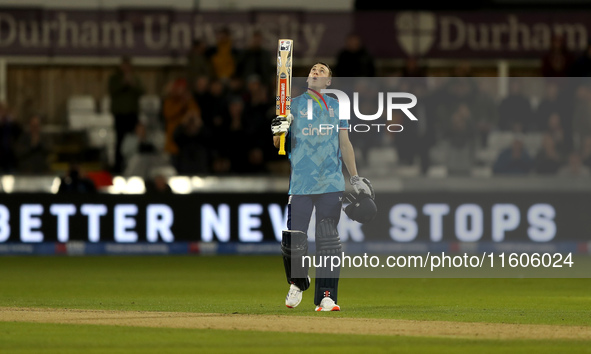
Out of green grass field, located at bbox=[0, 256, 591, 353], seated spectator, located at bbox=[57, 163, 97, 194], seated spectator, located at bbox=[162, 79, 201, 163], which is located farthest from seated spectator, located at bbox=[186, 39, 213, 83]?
green grass field, located at bbox=[0, 256, 591, 353]

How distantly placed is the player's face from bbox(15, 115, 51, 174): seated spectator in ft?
33.4

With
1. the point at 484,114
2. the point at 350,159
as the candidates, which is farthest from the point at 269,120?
the point at 350,159

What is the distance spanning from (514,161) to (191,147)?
521cm

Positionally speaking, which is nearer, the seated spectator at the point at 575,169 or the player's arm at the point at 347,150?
the player's arm at the point at 347,150

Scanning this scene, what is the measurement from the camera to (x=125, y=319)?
32.8ft

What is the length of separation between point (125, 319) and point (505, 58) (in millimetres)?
13299

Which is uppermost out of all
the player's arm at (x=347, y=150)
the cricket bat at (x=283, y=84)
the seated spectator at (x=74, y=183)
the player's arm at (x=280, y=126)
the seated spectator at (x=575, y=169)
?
the cricket bat at (x=283, y=84)

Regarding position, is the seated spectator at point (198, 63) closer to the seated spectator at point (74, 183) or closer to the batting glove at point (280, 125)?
the seated spectator at point (74, 183)

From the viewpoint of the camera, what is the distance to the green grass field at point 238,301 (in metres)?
8.48

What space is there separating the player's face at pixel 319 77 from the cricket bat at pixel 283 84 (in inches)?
8.0

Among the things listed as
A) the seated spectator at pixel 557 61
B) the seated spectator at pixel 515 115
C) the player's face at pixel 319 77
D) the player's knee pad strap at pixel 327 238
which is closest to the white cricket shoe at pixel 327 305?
the player's knee pad strap at pixel 327 238

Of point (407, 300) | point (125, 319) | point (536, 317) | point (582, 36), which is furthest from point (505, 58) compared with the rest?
point (125, 319)

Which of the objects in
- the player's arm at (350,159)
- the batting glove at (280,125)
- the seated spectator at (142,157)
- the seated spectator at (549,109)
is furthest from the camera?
the seated spectator at (142,157)

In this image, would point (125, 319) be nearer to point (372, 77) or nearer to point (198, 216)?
point (198, 216)
